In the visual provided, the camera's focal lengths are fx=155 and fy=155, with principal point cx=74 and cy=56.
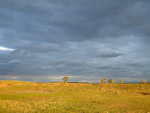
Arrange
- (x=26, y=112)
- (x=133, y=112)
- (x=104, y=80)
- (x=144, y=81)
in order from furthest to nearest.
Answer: (x=104, y=80) → (x=144, y=81) → (x=133, y=112) → (x=26, y=112)

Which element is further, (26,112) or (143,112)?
(143,112)

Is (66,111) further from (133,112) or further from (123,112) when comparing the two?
(133,112)

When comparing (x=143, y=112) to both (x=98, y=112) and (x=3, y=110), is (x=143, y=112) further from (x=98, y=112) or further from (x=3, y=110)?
(x=3, y=110)

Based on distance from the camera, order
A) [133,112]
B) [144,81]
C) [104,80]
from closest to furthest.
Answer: [133,112] < [144,81] < [104,80]

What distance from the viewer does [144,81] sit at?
75875 mm

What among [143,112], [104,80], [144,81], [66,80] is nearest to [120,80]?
[104,80]

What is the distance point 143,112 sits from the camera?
813 inches

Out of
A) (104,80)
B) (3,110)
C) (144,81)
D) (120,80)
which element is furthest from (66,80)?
(3,110)

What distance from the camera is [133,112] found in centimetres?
2045

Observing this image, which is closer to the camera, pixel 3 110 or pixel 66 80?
pixel 3 110

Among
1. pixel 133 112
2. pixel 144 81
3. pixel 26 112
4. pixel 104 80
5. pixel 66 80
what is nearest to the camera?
pixel 26 112

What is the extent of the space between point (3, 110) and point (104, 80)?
72121mm

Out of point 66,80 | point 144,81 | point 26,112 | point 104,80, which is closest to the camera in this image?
point 26,112

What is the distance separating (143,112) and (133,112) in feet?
4.67
